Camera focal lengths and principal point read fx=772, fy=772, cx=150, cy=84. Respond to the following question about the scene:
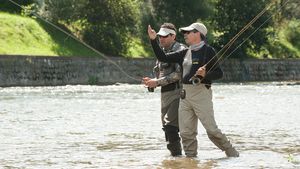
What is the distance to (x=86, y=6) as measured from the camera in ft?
166

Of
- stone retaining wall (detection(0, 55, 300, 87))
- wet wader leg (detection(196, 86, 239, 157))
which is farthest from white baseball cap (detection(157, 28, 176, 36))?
stone retaining wall (detection(0, 55, 300, 87))

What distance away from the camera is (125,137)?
14.1 m

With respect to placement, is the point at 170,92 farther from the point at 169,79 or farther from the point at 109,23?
the point at 109,23

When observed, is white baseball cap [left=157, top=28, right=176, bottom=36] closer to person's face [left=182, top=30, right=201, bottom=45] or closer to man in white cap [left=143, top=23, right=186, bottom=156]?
man in white cap [left=143, top=23, right=186, bottom=156]

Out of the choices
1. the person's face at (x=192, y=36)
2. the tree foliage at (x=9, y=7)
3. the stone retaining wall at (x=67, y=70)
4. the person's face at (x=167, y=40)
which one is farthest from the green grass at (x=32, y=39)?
the person's face at (x=192, y=36)

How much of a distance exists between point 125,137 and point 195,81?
4052 millimetres

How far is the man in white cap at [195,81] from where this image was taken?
10391mm

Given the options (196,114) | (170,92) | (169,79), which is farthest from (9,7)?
(196,114)

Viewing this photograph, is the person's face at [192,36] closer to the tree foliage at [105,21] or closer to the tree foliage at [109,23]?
the tree foliage at [105,21]

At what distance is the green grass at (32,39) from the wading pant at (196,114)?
30.7 meters

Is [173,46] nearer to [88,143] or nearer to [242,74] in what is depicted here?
[88,143]

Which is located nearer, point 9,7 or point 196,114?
point 196,114

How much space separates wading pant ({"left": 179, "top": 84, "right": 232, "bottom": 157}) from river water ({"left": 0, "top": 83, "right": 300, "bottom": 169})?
330 mm

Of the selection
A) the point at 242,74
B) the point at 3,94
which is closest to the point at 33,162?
the point at 3,94
